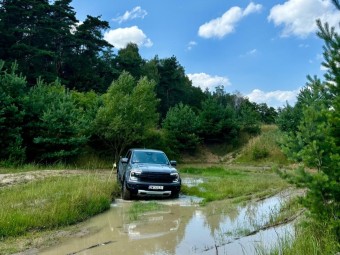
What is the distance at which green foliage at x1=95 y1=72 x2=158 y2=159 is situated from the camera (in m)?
26.0

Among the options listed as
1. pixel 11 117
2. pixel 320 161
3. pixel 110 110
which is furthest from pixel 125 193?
pixel 110 110

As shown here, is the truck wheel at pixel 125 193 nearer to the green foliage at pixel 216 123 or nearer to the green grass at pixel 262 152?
the green grass at pixel 262 152

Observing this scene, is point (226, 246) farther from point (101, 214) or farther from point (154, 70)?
point (154, 70)

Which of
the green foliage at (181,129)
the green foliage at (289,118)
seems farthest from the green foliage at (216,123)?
the green foliage at (289,118)

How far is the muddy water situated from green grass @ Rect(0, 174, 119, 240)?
1.50ft

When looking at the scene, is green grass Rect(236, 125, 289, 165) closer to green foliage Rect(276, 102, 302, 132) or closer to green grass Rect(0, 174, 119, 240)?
green foliage Rect(276, 102, 302, 132)

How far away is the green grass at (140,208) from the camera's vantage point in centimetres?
1015

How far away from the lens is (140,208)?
11.2 m

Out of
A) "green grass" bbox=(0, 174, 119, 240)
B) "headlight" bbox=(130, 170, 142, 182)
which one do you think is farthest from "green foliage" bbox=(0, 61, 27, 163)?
"headlight" bbox=(130, 170, 142, 182)

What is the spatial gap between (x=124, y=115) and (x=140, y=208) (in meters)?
15.7

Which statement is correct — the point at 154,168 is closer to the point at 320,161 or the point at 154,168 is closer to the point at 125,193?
the point at 125,193

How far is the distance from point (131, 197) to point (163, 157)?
7.84ft

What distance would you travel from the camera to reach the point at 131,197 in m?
13.3

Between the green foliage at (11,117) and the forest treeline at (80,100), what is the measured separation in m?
0.05
